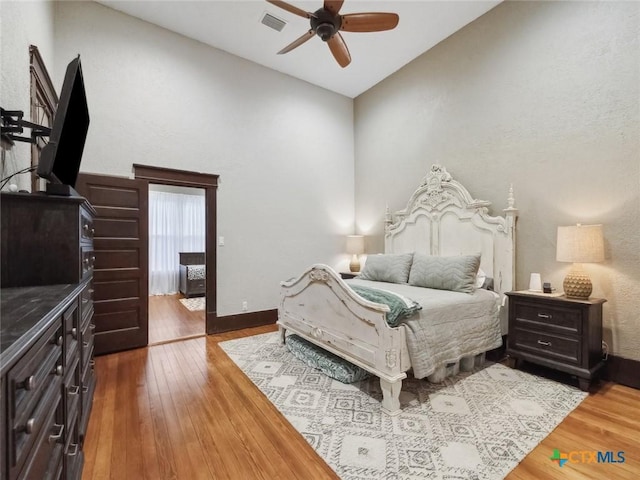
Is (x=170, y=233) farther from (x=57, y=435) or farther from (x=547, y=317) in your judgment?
(x=547, y=317)

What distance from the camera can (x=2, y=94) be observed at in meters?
1.50

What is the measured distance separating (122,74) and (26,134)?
186 cm

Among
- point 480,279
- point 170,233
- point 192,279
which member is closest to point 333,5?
point 480,279

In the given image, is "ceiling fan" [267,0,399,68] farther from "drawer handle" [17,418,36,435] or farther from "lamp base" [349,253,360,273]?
"lamp base" [349,253,360,273]

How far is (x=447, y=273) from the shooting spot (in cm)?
297

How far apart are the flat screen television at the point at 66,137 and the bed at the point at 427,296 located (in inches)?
74.1

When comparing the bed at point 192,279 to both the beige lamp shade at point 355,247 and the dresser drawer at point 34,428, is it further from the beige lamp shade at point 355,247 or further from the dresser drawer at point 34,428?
the dresser drawer at point 34,428

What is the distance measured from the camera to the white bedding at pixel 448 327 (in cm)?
214

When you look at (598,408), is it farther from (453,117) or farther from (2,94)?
(2,94)

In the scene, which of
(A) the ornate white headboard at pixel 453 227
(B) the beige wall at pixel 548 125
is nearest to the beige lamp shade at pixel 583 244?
(B) the beige wall at pixel 548 125

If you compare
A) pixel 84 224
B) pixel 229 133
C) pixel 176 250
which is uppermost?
pixel 229 133

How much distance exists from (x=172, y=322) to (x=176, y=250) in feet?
10.2

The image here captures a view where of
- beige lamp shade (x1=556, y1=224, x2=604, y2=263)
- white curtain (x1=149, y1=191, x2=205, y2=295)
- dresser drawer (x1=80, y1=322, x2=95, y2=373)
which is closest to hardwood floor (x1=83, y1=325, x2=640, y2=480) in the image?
dresser drawer (x1=80, y1=322, x2=95, y2=373)

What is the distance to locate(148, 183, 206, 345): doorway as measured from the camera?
20.2 feet
